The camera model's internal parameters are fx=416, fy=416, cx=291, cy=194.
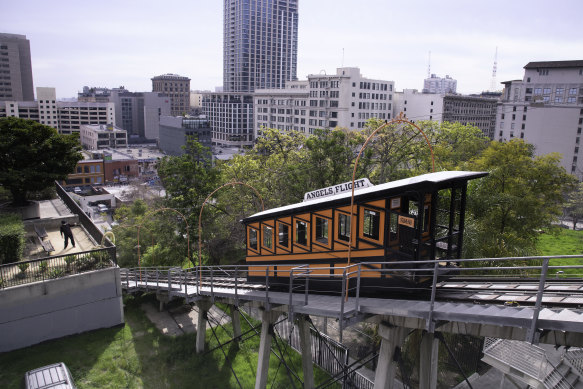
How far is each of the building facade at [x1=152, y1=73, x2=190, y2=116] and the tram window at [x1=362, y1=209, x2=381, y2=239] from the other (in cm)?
18944

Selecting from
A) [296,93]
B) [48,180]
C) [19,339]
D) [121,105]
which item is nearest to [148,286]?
[19,339]

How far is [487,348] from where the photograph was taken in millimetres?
15000

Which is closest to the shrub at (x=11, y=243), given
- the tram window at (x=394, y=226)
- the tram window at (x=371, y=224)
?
the tram window at (x=371, y=224)

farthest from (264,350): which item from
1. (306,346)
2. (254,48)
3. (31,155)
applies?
(254,48)

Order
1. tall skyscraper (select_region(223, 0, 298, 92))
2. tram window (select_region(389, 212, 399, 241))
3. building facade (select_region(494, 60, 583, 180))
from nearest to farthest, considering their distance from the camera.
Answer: tram window (select_region(389, 212, 399, 241)), building facade (select_region(494, 60, 583, 180)), tall skyscraper (select_region(223, 0, 298, 92))

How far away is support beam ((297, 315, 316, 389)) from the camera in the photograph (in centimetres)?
1377

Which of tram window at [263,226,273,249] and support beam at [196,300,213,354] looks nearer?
tram window at [263,226,273,249]

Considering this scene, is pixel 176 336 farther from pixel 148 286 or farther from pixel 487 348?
pixel 487 348

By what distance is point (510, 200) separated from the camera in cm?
2014

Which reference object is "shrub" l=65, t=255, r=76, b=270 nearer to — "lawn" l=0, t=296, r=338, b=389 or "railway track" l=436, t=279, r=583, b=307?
"lawn" l=0, t=296, r=338, b=389

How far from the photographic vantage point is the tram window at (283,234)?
1387cm

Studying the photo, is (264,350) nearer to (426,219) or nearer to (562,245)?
(426,219)

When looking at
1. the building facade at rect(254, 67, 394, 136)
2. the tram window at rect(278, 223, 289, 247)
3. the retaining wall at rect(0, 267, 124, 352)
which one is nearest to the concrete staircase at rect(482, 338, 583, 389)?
the tram window at rect(278, 223, 289, 247)

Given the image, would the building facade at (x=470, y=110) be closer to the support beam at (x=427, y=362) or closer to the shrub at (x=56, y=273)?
the shrub at (x=56, y=273)
